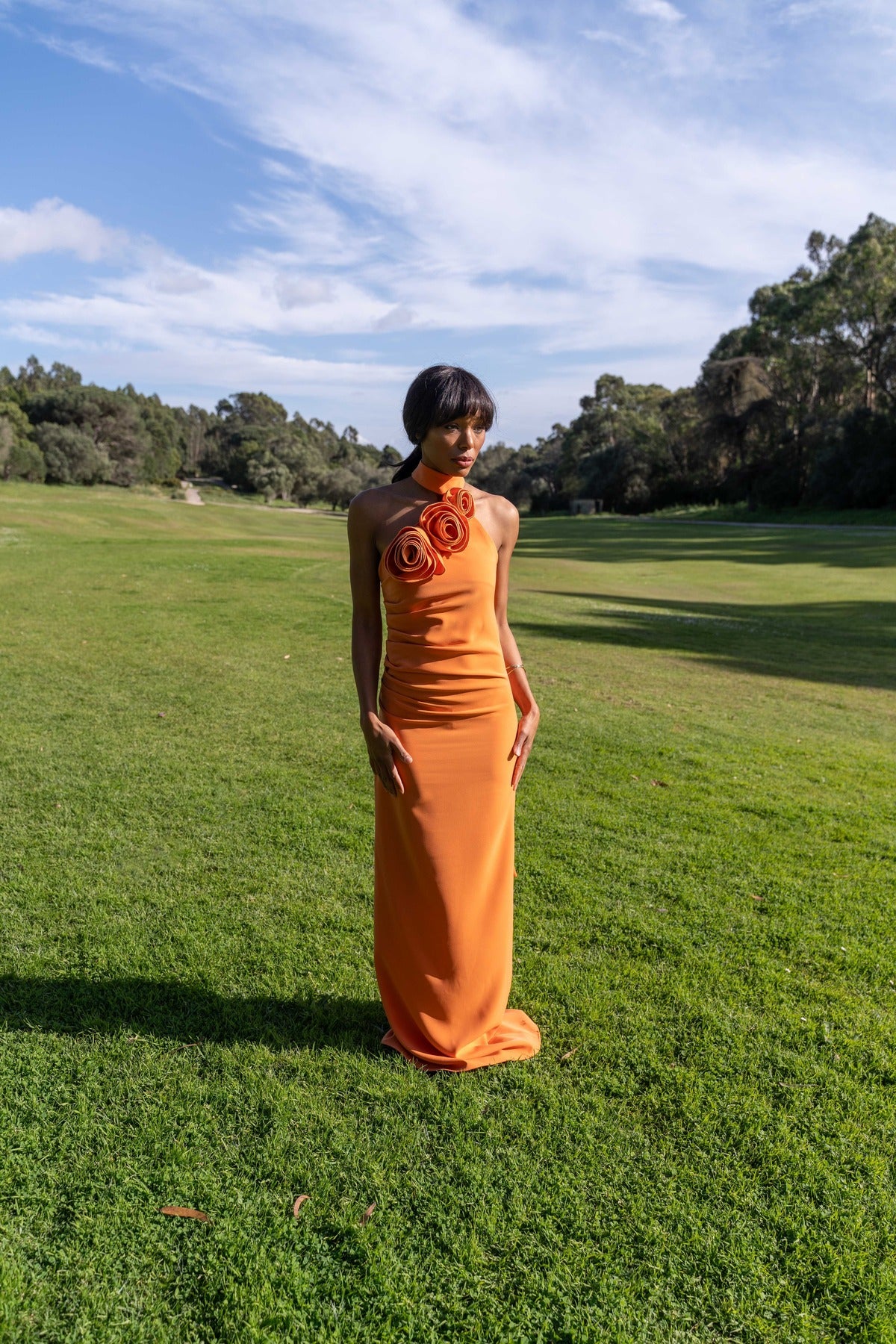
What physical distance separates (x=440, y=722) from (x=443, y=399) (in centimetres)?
112

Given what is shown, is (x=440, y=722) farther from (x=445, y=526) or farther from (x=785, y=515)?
(x=785, y=515)

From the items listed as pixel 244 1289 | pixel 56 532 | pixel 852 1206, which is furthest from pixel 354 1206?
pixel 56 532

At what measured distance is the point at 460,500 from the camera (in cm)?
327

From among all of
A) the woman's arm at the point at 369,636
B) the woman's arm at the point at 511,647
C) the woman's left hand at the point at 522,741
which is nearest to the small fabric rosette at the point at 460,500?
the woman's arm at the point at 511,647

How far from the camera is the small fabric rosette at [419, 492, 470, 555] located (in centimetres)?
320

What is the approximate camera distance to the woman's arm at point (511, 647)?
344 cm

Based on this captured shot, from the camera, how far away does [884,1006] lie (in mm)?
4082

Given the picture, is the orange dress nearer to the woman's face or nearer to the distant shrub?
the woman's face

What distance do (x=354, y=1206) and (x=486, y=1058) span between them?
86cm

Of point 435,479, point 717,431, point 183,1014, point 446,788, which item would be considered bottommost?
point 183,1014

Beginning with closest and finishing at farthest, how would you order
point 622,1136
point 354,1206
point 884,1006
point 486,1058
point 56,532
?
point 354,1206
point 622,1136
point 486,1058
point 884,1006
point 56,532

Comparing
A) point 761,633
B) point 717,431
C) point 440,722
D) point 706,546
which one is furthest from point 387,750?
point 717,431

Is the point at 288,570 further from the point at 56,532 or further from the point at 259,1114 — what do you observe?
the point at 259,1114

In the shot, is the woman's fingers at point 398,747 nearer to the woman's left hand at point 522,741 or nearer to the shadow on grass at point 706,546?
the woman's left hand at point 522,741
